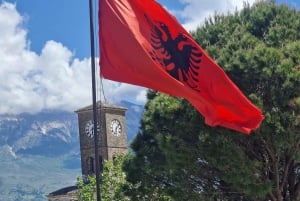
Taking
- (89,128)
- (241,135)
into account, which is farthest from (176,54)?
(89,128)

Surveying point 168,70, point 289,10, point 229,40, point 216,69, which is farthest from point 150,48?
point 289,10

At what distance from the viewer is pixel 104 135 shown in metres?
73.8

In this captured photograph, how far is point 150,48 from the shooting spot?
12.8 metres

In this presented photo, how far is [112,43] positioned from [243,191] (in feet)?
19.5

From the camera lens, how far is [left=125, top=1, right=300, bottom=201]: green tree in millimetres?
16562

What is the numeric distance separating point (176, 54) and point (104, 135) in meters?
60.8

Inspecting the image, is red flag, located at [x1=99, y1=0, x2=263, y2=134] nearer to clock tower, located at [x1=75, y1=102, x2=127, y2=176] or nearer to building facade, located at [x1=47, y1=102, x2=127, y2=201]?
building facade, located at [x1=47, y1=102, x2=127, y2=201]

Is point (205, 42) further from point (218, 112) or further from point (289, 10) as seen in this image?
point (218, 112)

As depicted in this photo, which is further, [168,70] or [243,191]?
[243,191]

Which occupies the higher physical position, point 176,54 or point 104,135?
point 104,135

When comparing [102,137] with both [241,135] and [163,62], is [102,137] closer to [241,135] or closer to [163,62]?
[241,135]

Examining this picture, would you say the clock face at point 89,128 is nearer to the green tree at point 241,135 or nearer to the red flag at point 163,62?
the green tree at point 241,135

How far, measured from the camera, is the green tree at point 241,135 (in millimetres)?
16562

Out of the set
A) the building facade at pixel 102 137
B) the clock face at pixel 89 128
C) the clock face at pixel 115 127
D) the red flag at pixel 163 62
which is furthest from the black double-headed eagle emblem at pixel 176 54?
the clock face at pixel 89 128
